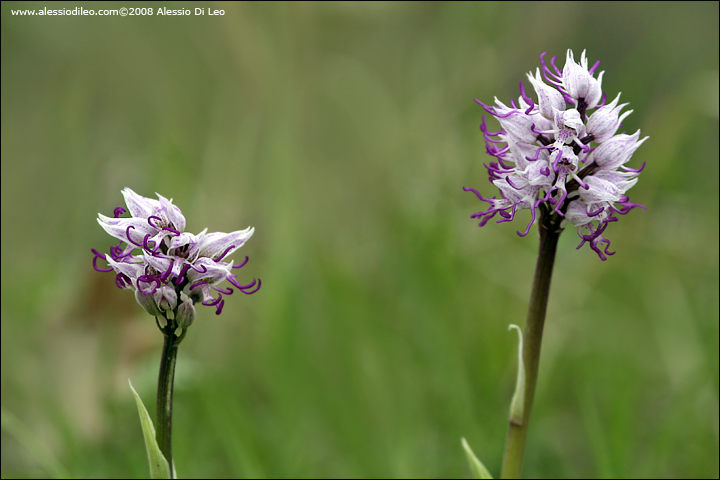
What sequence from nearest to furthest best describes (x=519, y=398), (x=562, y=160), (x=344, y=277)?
(x=562, y=160) < (x=519, y=398) < (x=344, y=277)

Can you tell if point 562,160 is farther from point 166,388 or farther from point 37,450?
point 37,450

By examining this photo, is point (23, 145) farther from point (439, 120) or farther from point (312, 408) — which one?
point (312, 408)

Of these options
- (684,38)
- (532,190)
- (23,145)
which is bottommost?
(532,190)

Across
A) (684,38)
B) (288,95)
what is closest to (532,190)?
(288,95)

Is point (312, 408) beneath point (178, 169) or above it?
beneath

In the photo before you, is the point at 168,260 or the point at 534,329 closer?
the point at 168,260

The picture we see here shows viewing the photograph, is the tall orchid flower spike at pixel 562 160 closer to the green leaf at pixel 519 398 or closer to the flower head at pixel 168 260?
the green leaf at pixel 519 398

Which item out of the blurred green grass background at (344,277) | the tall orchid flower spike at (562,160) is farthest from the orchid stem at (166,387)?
the blurred green grass background at (344,277)

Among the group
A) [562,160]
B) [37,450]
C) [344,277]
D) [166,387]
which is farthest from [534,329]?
[344,277]

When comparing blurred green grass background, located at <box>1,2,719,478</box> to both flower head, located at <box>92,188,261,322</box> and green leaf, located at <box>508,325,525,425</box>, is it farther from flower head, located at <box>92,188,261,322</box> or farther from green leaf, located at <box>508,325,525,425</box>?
flower head, located at <box>92,188,261,322</box>
